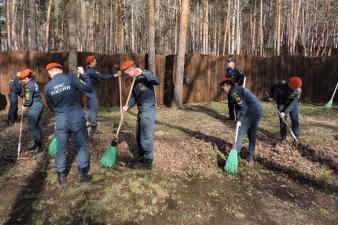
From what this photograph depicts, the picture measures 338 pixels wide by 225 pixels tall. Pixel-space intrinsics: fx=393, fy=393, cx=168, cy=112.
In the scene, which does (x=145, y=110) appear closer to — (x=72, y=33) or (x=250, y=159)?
(x=250, y=159)

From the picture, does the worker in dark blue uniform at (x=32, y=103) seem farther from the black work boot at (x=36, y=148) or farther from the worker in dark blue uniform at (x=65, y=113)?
the worker in dark blue uniform at (x=65, y=113)

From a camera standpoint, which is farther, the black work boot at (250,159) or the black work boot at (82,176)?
the black work boot at (250,159)

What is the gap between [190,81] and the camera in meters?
15.1

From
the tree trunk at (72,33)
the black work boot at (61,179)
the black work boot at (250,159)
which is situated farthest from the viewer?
the tree trunk at (72,33)

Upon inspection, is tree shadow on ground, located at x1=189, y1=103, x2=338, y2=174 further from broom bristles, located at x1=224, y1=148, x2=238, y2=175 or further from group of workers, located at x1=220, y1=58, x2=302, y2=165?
broom bristles, located at x1=224, y1=148, x2=238, y2=175

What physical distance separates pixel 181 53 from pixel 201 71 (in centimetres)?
217

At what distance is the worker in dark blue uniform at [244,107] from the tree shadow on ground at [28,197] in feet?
11.5

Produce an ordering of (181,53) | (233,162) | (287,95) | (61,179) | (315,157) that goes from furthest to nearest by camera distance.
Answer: (181,53) < (287,95) < (315,157) < (233,162) < (61,179)

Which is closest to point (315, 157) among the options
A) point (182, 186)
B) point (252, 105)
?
point (252, 105)

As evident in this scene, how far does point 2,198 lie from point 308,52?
33.7m

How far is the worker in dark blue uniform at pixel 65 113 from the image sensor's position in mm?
5734

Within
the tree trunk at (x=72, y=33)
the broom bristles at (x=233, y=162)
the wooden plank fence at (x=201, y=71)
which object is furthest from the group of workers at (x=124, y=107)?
the wooden plank fence at (x=201, y=71)

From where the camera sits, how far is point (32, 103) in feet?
25.1

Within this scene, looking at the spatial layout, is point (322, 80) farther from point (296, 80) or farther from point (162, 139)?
point (162, 139)
